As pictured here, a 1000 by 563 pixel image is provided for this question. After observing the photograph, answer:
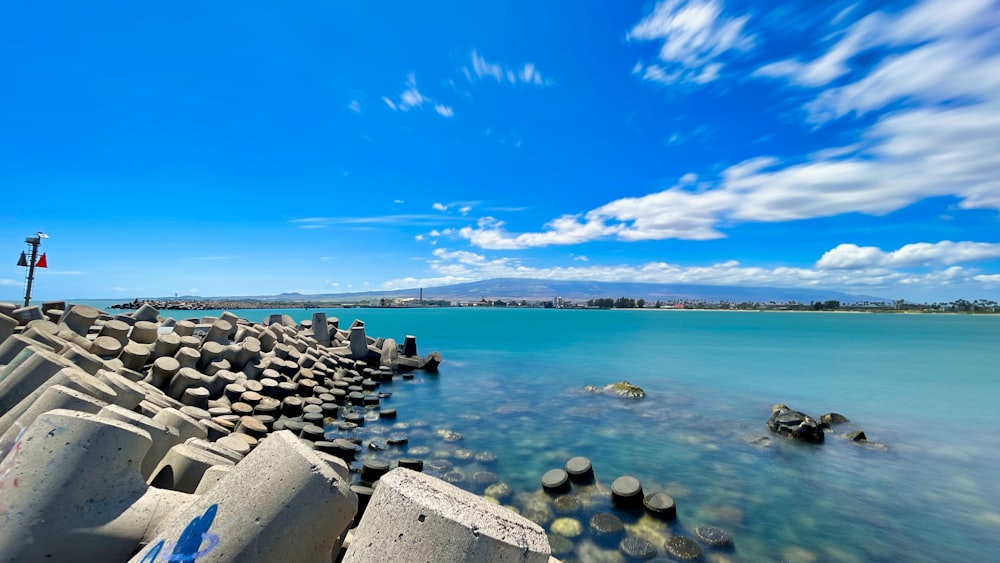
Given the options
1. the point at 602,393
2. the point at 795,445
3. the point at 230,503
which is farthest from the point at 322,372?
the point at 795,445

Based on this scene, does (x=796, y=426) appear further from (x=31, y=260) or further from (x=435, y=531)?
(x=31, y=260)

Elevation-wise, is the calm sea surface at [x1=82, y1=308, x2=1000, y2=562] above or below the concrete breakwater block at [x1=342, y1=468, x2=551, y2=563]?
below

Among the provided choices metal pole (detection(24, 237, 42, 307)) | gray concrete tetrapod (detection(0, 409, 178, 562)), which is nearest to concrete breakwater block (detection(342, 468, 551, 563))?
gray concrete tetrapod (detection(0, 409, 178, 562))

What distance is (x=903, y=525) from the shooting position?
357 inches

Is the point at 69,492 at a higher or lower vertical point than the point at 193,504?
higher

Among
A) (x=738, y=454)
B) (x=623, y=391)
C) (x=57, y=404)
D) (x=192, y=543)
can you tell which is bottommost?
(x=738, y=454)

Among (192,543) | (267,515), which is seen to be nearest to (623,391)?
(267,515)

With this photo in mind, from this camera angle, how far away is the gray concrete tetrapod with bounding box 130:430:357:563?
3.45 m

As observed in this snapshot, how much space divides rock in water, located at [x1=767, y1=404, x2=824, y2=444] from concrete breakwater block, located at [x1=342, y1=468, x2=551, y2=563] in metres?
14.2

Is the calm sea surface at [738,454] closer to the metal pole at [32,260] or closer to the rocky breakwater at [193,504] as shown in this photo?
the rocky breakwater at [193,504]

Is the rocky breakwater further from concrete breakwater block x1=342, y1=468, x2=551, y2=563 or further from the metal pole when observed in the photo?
the metal pole

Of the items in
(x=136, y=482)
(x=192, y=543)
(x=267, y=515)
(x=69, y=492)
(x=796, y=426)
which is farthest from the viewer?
(x=796, y=426)

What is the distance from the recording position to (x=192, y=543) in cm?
342

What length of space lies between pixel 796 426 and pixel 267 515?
1589cm
